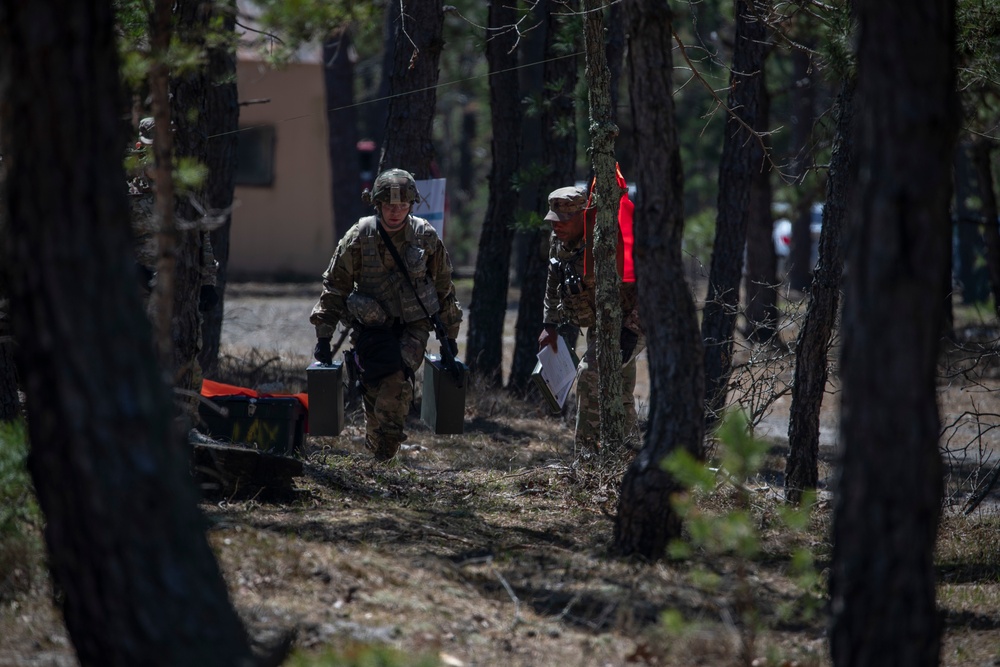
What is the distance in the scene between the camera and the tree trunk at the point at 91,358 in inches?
108

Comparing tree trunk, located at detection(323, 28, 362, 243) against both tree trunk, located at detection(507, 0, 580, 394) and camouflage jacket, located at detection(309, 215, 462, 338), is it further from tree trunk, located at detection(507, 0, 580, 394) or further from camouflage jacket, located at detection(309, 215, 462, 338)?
camouflage jacket, located at detection(309, 215, 462, 338)

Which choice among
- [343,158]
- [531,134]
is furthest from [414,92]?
[343,158]

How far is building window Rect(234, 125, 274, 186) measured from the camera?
1972 cm

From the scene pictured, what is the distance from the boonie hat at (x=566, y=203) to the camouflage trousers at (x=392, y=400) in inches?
43.1

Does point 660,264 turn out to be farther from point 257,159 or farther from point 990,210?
point 257,159

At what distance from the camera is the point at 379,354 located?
21.6 ft

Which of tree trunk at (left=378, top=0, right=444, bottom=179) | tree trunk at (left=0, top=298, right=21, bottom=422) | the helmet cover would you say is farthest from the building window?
tree trunk at (left=0, top=298, right=21, bottom=422)

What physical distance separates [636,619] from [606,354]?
6.75ft

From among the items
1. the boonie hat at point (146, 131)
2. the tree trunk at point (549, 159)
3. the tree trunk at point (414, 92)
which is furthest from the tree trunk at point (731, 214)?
the boonie hat at point (146, 131)

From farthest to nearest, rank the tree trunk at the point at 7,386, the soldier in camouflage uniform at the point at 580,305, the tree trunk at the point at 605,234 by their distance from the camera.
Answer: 1. the soldier in camouflage uniform at the point at 580,305
2. the tree trunk at the point at 605,234
3. the tree trunk at the point at 7,386

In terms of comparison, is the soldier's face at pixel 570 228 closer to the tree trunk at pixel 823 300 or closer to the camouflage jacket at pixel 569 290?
the camouflage jacket at pixel 569 290

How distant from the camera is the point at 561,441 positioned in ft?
27.3

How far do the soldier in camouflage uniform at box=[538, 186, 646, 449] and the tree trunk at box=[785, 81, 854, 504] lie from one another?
1058 mm

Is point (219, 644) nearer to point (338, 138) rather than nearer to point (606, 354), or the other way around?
point (606, 354)
